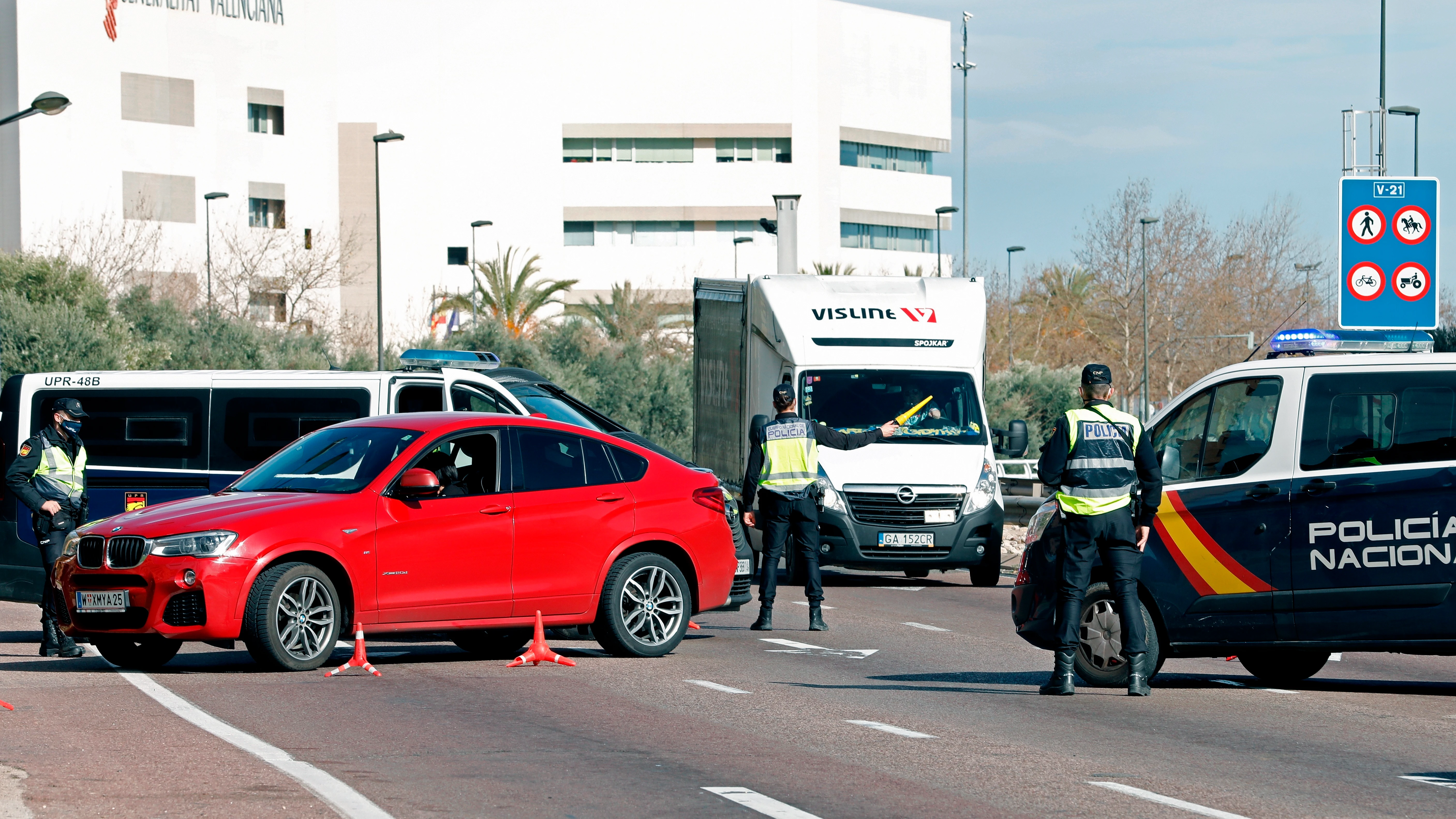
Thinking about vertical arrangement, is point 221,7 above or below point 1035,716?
above

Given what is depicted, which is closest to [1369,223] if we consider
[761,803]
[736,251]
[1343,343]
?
[1343,343]

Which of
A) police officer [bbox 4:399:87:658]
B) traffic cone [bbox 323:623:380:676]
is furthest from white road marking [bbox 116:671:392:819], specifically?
police officer [bbox 4:399:87:658]

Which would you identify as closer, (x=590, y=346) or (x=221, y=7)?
(x=590, y=346)

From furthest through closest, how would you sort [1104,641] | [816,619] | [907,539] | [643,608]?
[907,539], [816,619], [643,608], [1104,641]

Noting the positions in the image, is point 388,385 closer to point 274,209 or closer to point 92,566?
point 92,566

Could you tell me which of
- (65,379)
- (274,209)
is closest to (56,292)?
(274,209)

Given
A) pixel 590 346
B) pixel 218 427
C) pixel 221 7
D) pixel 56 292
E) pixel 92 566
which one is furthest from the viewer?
pixel 221 7

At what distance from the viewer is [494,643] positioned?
518 inches

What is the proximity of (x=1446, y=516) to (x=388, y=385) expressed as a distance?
9.04m

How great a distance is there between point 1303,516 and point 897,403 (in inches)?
367

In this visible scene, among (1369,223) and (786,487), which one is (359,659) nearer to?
(786,487)

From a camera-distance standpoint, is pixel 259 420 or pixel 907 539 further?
pixel 907 539

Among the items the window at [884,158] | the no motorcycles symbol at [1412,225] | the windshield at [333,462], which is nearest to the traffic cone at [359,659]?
the windshield at [333,462]

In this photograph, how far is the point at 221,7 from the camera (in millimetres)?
68562
